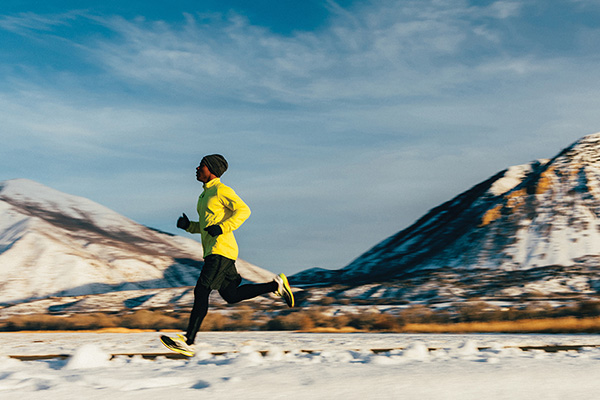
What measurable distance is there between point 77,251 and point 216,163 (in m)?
40.8

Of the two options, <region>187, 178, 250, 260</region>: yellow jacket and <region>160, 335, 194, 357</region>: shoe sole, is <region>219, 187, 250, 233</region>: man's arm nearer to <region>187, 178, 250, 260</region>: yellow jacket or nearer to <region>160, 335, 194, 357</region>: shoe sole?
<region>187, 178, 250, 260</region>: yellow jacket

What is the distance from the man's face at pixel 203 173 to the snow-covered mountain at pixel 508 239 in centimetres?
1592

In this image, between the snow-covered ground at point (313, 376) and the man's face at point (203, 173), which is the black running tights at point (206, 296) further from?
the man's face at point (203, 173)

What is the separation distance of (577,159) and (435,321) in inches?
1448

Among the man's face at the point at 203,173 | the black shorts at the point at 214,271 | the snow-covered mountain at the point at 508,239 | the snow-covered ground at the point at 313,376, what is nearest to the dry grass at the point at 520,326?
the snow-covered ground at the point at 313,376

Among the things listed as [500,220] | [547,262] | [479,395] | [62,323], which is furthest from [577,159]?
[479,395]

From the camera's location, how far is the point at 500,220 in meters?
35.1

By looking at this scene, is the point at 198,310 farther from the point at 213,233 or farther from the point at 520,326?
the point at 520,326

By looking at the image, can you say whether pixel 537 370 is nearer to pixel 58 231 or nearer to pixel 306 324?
pixel 306 324

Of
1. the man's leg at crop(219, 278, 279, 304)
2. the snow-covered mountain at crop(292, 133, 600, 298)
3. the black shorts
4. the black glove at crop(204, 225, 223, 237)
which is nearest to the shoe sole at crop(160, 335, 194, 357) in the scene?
the black shorts

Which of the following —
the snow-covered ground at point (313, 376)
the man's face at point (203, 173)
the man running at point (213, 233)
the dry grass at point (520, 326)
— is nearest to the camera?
the snow-covered ground at point (313, 376)

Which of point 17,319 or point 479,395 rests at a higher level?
point 17,319

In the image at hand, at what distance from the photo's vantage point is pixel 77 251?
42406 mm

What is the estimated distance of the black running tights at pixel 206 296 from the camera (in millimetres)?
4680
